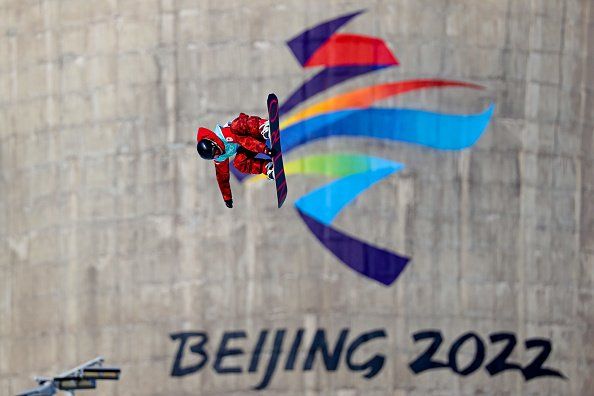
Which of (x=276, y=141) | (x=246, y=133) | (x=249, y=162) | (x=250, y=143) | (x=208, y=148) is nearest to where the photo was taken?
(x=276, y=141)

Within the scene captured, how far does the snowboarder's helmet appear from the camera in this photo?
56281 mm

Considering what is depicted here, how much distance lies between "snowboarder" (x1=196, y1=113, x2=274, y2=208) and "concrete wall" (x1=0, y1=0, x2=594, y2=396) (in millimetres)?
29433

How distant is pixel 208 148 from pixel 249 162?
2180mm

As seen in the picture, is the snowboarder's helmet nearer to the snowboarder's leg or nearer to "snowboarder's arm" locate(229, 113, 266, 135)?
"snowboarder's arm" locate(229, 113, 266, 135)

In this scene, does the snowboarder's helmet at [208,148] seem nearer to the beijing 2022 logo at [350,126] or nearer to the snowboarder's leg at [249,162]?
the snowboarder's leg at [249,162]

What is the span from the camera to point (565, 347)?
89938mm

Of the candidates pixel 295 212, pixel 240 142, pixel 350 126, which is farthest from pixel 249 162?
pixel 350 126

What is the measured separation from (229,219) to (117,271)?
4.72 meters

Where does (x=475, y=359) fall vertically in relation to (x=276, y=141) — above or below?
below

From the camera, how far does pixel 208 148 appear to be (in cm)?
5631

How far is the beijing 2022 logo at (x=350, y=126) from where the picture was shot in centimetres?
8775

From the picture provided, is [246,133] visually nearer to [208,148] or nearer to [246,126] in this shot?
[246,126]

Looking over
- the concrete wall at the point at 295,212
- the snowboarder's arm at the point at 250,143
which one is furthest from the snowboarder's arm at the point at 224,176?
the concrete wall at the point at 295,212

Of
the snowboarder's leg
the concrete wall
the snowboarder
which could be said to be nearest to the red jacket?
the snowboarder
